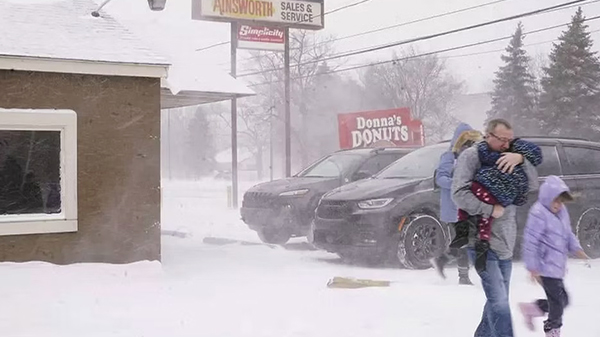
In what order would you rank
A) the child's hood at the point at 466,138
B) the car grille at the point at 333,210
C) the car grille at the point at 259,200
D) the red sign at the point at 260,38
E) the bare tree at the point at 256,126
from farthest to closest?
the bare tree at the point at 256,126 → the red sign at the point at 260,38 → the car grille at the point at 259,200 → the car grille at the point at 333,210 → the child's hood at the point at 466,138

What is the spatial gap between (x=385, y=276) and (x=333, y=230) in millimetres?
1205

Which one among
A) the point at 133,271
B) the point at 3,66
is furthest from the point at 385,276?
the point at 3,66

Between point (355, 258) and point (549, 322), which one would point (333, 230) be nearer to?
Answer: point (355, 258)

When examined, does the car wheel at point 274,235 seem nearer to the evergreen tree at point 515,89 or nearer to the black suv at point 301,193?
the black suv at point 301,193

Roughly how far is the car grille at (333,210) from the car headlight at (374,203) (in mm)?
189

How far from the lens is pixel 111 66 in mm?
8609

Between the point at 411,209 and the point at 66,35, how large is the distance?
15.7ft

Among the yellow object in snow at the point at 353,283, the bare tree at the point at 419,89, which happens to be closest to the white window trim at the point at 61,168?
the yellow object in snow at the point at 353,283

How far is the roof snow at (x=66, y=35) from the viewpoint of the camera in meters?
8.38

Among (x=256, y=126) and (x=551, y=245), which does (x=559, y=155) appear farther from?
(x=256, y=126)

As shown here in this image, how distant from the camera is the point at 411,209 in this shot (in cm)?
942

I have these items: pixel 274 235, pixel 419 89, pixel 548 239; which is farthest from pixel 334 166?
pixel 419 89

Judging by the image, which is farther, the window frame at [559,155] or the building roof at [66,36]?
the window frame at [559,155]

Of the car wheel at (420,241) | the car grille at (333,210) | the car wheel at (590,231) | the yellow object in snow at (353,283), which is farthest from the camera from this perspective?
the car wheel at (590,231)
